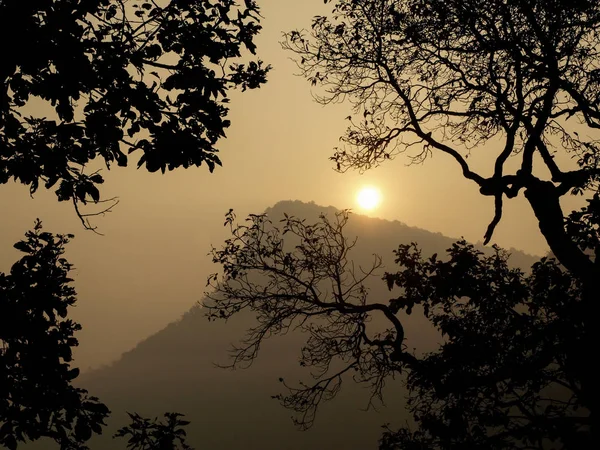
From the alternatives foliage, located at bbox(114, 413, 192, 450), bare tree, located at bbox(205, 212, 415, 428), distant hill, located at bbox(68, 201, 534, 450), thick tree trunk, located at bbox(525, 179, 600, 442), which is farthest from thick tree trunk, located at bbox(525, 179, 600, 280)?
distant hill, located at bbox(68, 201, 534, 450)

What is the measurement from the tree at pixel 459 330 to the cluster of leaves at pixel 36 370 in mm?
3527

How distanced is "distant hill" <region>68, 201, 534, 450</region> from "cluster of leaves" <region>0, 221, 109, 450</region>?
307ft

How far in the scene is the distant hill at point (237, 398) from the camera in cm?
10372

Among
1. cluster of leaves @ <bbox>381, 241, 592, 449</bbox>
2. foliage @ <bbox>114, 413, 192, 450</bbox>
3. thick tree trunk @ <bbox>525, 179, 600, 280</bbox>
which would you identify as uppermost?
thick tree trunk @ <bbox>525, 179, 600, 280</bbox>

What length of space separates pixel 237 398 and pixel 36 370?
144 metres

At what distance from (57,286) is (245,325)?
7689 inches

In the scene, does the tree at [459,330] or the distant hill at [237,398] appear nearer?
the tree at [459,330]

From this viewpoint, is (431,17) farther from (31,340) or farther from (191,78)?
(31,340)

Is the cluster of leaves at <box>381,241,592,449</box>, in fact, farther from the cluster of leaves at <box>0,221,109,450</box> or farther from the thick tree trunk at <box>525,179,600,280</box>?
the cluster of leaves at <box>0,221,109,450</box>

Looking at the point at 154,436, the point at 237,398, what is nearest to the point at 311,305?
the point at 154,436

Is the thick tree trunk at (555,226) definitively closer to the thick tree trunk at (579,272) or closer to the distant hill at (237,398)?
the thick tree trunk at (579,272)

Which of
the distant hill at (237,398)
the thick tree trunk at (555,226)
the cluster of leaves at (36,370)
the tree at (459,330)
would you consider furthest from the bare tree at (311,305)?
the distant hill at (237,398)

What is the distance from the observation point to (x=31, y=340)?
21.0ft

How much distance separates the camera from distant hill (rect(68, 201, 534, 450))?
104m
